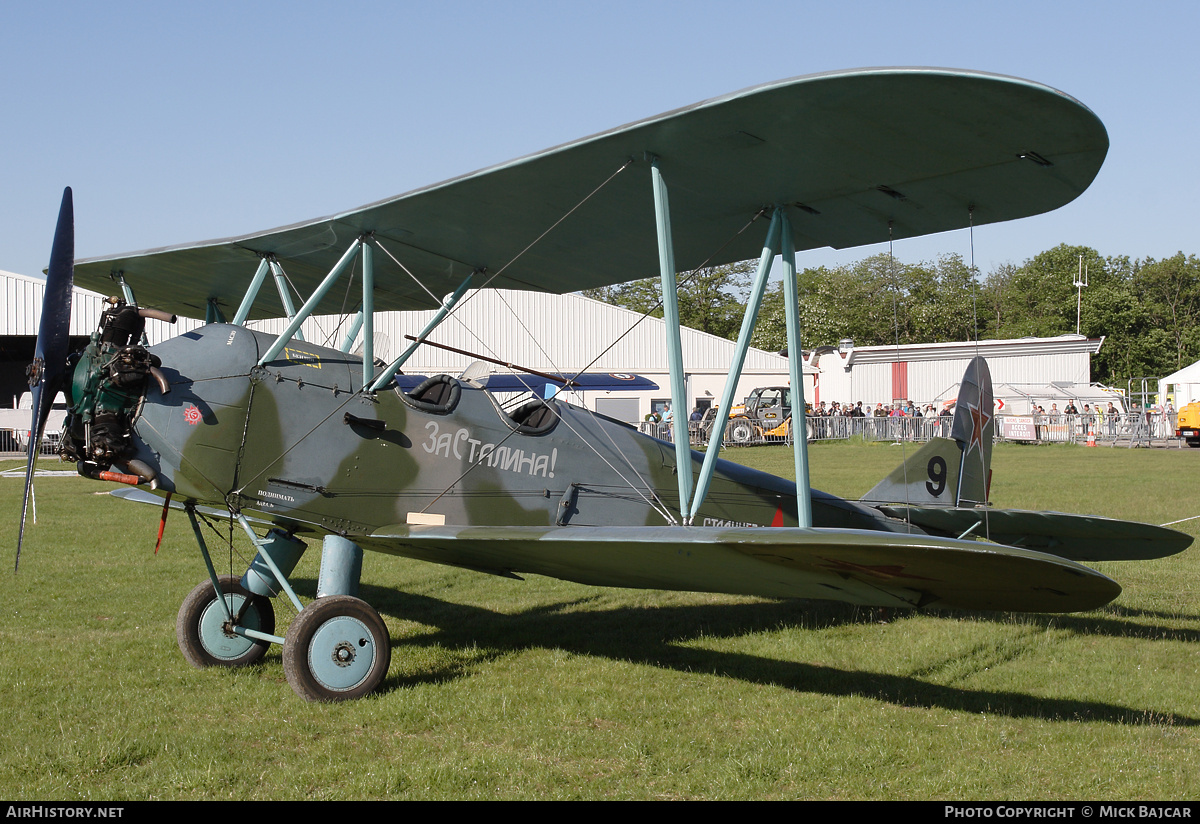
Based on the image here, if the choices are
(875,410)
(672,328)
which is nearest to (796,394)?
(672,328)

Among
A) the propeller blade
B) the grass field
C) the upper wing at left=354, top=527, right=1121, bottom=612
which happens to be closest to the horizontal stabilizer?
the grass field

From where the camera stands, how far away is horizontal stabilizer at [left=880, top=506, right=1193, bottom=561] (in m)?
6.19

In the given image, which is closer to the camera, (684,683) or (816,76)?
(816,76)

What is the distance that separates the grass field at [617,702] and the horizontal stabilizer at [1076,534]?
615mm

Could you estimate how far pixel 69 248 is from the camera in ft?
16.4

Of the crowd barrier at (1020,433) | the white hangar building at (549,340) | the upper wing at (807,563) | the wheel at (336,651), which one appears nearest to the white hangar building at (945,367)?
the white hangar building at (549,340)

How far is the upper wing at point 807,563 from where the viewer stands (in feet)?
12.2

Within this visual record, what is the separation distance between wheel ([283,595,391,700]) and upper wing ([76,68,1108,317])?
235cm

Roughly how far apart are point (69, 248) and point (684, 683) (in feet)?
13.6

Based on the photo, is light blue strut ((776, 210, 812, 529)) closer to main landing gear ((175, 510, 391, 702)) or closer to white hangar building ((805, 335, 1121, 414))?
main landing gear ((175, 510, 391, 702))

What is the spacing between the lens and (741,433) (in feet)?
121

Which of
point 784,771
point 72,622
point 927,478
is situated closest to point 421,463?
point 784,771

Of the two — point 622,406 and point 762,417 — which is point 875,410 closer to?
point 762,417

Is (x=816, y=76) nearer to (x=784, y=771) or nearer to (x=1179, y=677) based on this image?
(x=784, y=771)
